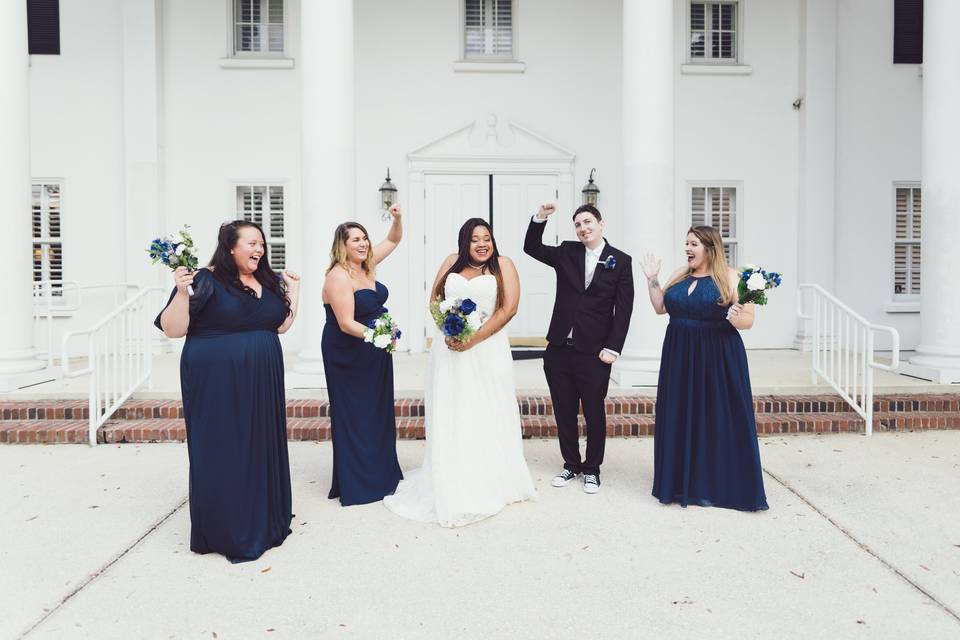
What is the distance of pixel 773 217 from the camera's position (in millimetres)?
9828

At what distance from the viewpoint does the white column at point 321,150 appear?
265 inches

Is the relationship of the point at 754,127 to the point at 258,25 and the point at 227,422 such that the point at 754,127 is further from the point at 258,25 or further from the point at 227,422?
the point at 227,422

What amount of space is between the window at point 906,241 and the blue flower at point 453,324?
29.0 ft

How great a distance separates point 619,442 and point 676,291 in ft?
6.72

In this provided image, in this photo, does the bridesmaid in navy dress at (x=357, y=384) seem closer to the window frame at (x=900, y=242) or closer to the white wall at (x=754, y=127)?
the white wall at (x=754, y=127)

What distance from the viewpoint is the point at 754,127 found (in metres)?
9.80

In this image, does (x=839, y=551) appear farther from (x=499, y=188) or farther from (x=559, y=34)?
(x=559, y=34)

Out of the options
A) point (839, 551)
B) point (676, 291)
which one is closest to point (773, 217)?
point (676, 291)

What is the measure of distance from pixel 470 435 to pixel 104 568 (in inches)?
87.1

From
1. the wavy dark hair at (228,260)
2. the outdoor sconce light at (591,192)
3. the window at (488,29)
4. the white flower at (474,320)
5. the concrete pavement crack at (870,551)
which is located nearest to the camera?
the concrete pavement crack at (870,551)

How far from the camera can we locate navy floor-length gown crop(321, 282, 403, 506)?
436 cm

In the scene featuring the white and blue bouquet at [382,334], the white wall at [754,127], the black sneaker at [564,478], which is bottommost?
the black sneaker at [564,478]

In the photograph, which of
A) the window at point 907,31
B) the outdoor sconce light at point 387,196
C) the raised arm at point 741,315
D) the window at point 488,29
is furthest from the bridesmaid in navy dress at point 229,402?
the window at point 907,31

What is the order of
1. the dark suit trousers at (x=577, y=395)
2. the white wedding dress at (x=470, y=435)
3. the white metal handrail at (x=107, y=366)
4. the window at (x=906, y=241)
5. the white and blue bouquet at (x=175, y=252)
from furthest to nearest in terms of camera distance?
1. the window at (x=906, y=241)
2. the white metal handrail at (x=107, y=366)
3. the dark suit trousers at (x=577, y=395)
4. the white wedding dress at (x=470, y=435)
5. the white and blue bouquet at (x=175, y=252)
